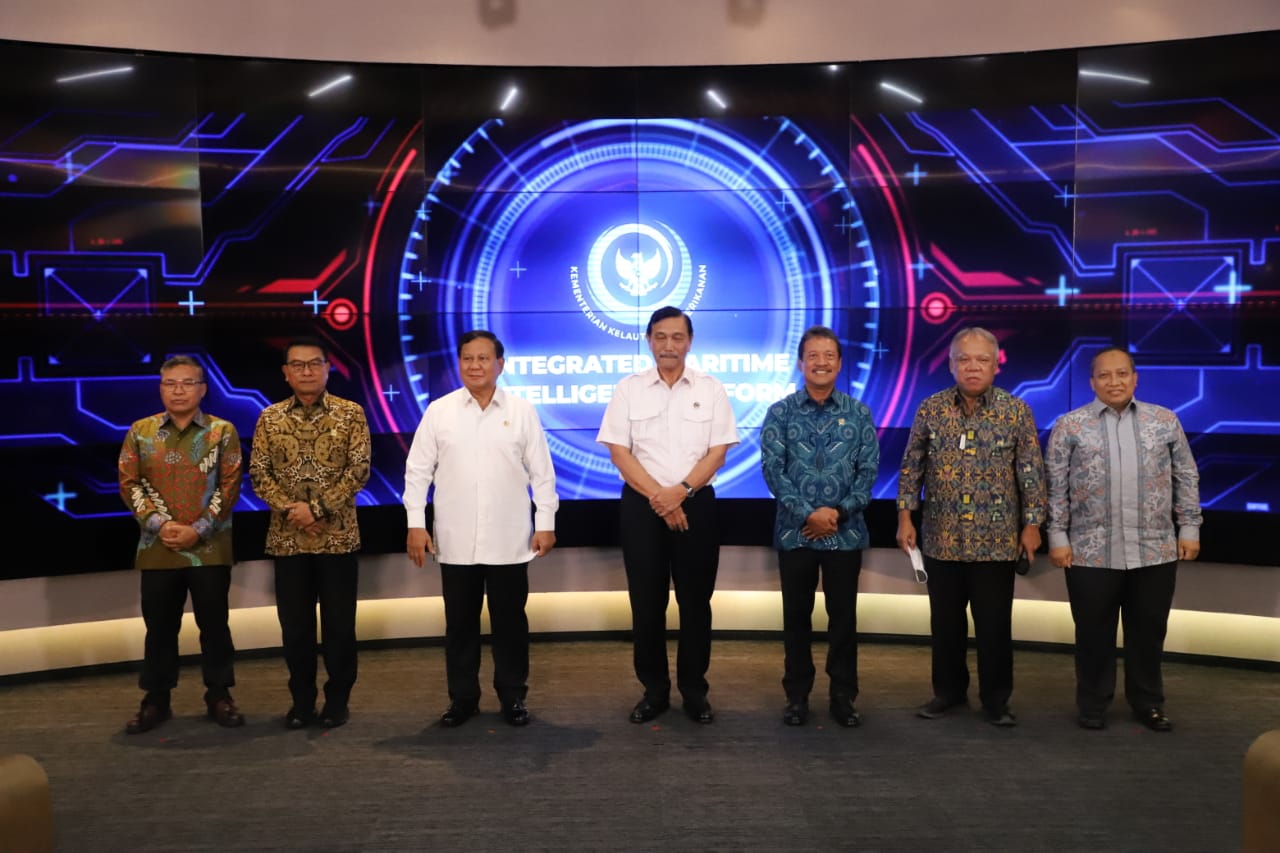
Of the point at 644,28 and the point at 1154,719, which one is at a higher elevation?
the point at 644,28

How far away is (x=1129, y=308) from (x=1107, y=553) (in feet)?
4.88

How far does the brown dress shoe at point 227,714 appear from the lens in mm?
3885

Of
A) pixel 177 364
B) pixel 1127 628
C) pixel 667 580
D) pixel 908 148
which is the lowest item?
pixel 1127 628

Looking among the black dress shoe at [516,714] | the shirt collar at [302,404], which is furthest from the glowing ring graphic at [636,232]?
the black dress shoe at [516,714]

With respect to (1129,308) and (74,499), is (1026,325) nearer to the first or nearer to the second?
(1129,308)

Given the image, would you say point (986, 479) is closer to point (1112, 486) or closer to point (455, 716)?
point (1112, 486)

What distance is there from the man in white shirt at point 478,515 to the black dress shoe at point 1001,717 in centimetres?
174

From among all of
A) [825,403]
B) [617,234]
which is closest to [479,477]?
[825,403]

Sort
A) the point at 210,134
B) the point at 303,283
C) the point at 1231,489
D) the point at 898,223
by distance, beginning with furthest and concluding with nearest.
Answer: the point at 898,223 → the point at 303,283 → the point at 210,134 → the point at 1231,489

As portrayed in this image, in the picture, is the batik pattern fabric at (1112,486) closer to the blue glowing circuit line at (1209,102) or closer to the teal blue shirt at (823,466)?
the teal blue shirt at (823,466)

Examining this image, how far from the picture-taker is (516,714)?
3.86m

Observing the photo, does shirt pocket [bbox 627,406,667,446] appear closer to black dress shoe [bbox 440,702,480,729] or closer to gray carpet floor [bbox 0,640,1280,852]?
gray carpet floor [bbox 0,640,1280,852]

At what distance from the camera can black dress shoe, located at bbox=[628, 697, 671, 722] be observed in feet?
12.7

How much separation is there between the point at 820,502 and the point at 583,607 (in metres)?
1.88
